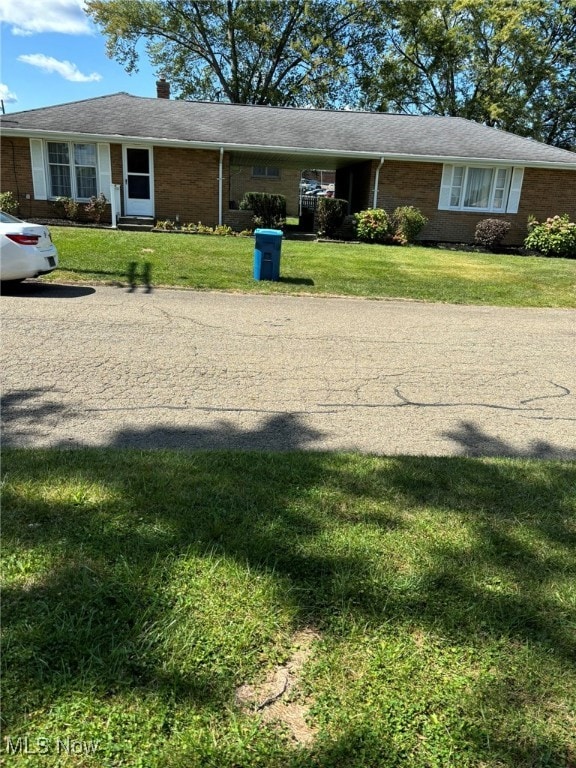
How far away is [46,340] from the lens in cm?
683

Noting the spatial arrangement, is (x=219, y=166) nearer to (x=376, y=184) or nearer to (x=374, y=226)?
(x=376, y=184)

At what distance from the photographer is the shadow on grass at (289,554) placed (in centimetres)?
205

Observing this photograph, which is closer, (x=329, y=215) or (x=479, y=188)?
(x=329, y=215)

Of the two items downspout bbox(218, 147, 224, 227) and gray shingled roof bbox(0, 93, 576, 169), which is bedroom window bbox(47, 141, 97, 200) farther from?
downspout bbox(218, 147, 224, 227)

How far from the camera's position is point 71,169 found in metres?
19.1

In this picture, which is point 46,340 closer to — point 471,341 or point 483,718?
point 471,341

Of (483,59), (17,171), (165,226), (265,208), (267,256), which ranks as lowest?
(267,256)

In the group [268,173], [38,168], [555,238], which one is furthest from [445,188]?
[38,168]

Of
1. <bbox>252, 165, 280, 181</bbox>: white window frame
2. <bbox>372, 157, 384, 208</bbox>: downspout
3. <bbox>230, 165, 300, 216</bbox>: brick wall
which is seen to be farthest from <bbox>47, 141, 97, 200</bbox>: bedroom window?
→ <bbox>252, 165, 280, 181</bbox>: white window frame

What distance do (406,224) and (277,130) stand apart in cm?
627

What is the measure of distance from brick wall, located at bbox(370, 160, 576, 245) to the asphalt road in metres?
11.3

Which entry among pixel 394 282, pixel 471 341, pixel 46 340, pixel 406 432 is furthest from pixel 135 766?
pixel 394 282

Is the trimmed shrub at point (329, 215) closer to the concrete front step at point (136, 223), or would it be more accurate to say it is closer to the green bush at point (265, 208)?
the green bush at point (265, 208)

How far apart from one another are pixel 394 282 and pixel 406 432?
8.20 metres
